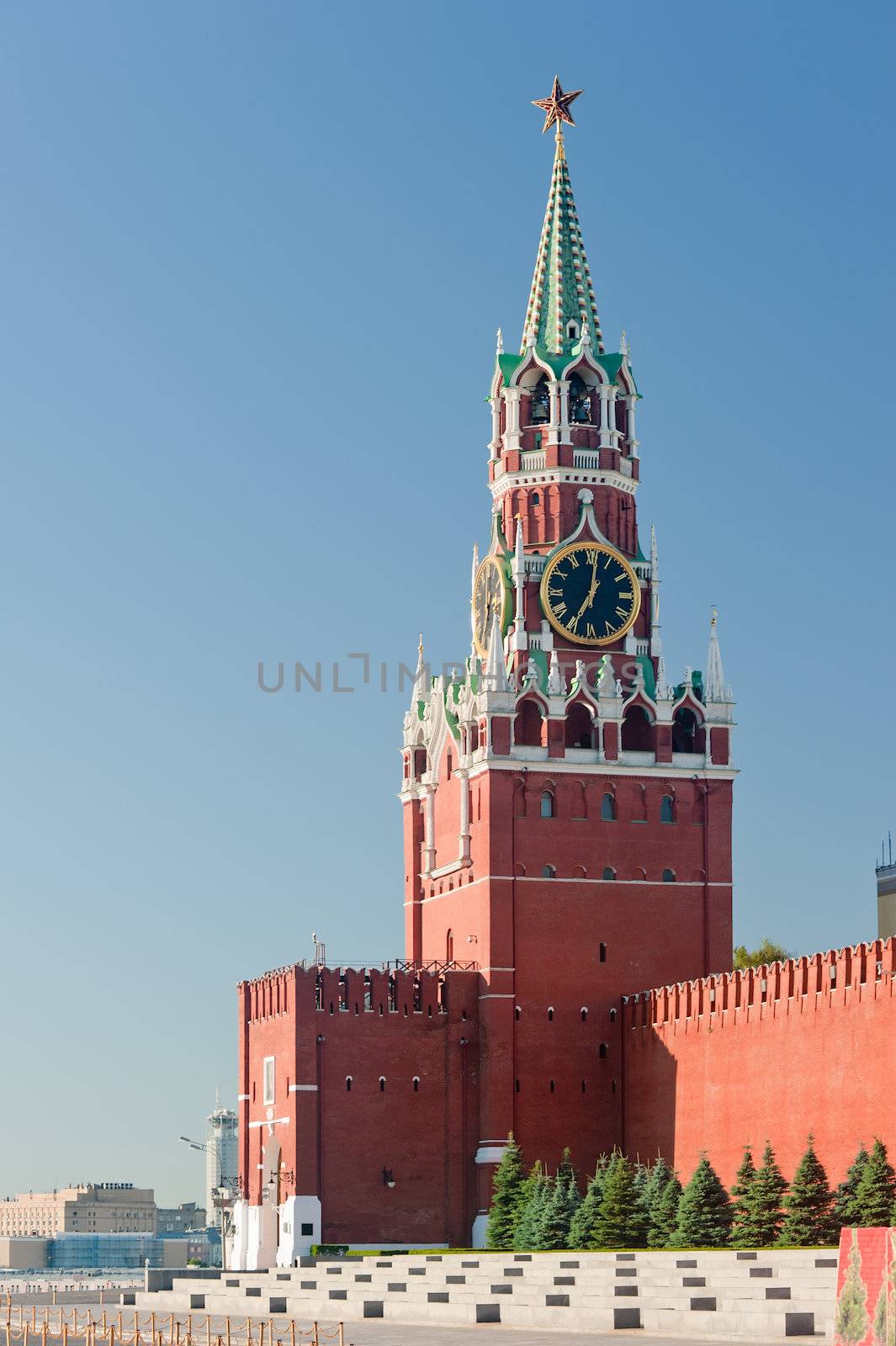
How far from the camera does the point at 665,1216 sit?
54469 mm

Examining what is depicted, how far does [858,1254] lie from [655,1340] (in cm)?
1056

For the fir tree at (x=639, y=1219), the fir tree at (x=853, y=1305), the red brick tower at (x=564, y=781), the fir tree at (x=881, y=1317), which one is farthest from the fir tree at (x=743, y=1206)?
the fir tree at (x=881, y=1317)

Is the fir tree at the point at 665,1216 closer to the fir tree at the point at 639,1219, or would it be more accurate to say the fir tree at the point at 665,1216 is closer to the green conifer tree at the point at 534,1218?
the fir tree at the point at 639,1219

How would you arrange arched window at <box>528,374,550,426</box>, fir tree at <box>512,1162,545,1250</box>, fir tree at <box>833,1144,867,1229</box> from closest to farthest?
1. fir tree at <box>833,1144,867,1229</box>
2. fir tree at <box>512,1162,545,1250</box>
3. arched window at <box>528,374,550,426</box>

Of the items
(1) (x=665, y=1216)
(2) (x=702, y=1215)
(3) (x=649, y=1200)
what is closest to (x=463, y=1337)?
(2) (x=702, y=1215)

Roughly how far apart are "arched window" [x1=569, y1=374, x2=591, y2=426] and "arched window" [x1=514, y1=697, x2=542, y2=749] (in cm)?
905

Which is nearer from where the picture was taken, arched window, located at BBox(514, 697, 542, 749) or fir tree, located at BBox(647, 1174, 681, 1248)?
fir tree, located at BBox(647, 1174, 681, 1248)

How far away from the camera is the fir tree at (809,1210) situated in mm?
49719

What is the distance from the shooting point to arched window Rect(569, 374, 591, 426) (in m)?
71.4

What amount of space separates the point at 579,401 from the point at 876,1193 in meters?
28.9

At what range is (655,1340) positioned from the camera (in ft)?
123

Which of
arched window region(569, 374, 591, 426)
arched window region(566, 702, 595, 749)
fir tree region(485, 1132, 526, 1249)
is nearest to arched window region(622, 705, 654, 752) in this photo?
arched window region(566, 702, 595, 749)

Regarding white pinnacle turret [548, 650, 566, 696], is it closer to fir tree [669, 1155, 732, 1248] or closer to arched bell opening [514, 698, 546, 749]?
arched bell opening [514, 698, 546, 749]

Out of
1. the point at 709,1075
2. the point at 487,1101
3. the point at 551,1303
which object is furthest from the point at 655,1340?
the point at 487,1101
